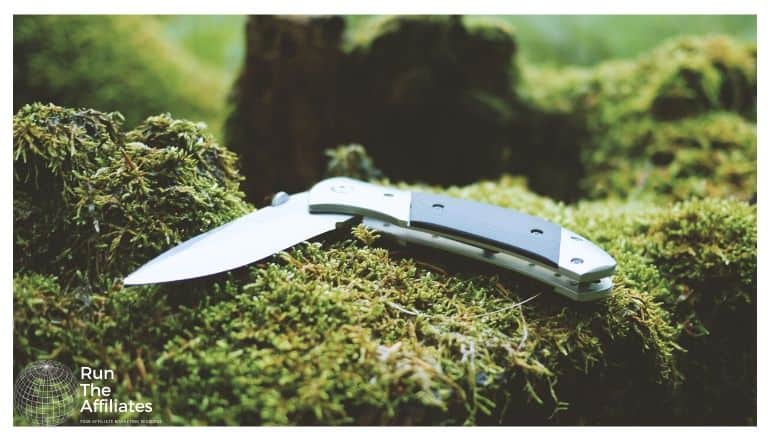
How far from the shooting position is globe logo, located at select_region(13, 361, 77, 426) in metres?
0.94

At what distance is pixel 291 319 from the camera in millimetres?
972

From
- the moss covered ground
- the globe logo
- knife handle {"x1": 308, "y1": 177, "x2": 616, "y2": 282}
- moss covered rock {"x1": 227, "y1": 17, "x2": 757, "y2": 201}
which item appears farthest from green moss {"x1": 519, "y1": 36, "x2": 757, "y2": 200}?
the globe logo

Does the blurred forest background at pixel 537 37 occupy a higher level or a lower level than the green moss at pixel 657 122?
higher

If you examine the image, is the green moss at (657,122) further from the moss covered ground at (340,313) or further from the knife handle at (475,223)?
the knife handle at (475,223)

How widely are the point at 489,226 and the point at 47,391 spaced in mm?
708

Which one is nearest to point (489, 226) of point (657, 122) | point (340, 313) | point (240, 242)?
point (340, 313)

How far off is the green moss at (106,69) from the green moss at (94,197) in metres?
1.26

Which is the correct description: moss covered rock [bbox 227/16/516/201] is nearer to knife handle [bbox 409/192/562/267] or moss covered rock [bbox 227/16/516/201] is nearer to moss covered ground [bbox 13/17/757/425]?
moss covered ground [bbox 13/17/757/425]

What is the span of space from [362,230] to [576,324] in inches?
15.0

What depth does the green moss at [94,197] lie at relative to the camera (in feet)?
3.43

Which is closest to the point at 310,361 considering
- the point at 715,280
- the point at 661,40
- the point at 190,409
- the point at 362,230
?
the point at 190,409

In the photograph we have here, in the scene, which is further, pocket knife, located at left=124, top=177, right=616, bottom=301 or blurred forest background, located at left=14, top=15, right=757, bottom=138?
blurred forest background, located at left=14, top=15, right=757, bottom=138

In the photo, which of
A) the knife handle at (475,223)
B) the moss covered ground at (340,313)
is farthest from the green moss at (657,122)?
the knife handle at (475,223)

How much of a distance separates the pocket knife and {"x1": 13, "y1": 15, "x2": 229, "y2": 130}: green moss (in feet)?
4.68
